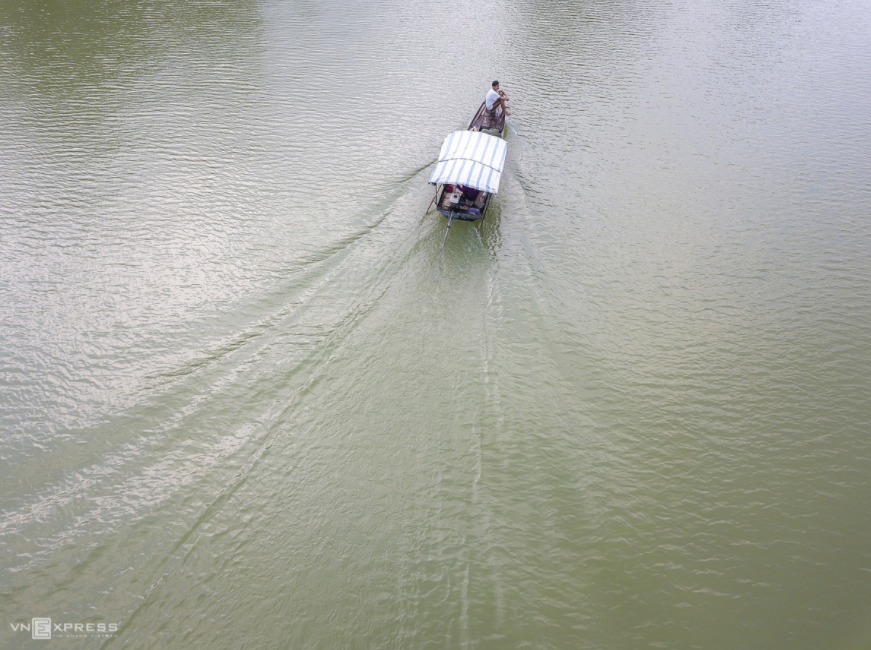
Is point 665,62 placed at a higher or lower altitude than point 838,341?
higher

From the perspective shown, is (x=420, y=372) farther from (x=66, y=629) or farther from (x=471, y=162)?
(x=66, y=629)

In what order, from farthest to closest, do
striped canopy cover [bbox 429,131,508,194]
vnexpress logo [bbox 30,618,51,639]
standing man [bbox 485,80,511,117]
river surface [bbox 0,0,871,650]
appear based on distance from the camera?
standing man [bbox 485,80,511,117]
striped canopy cover [bbox 429,131,508,194]
river surface [bbox 0,0,871,650]
vnexpress logo [bbox 30,618,51,639]

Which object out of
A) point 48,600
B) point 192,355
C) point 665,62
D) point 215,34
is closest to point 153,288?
point 192,355

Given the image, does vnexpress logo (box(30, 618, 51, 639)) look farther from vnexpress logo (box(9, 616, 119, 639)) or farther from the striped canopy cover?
the striped canopy cover

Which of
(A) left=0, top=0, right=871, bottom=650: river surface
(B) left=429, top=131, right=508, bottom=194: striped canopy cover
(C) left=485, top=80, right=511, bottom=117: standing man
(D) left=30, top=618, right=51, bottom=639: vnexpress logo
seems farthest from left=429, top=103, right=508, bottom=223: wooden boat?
(D) left=30, top=618, right=51, bottom=639: vnexpress logo

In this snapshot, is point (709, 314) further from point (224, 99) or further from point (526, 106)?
point (224, 99)

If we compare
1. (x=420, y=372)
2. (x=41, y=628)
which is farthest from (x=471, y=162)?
(x=41, y=628)

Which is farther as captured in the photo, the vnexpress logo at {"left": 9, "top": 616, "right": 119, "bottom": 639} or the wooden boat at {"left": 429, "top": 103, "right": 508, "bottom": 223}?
the wooden boat at {"left": 429, "top": 103, "right": 508, "bottom": 223}

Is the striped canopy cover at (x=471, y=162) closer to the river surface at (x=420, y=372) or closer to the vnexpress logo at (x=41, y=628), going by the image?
the river surface at (x=420, y=372)

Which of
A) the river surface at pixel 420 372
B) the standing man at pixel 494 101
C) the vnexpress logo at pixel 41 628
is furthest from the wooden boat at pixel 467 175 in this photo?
the vnexpress logo at pixel 41 628

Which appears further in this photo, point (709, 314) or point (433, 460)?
point (709, 314)
